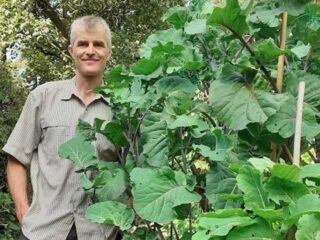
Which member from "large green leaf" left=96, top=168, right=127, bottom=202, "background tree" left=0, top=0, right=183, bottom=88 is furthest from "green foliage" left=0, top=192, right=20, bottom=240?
"large green leaf" left=96, top=168, right=127, bottom=202

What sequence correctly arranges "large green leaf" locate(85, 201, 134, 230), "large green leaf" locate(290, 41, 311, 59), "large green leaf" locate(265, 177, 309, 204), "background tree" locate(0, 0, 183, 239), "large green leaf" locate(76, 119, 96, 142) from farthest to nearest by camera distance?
1. "background tree" locate(0, 0, 183, 239)
2. "large green leaf" locate(76, 119, 96, 142)
3. "large green leaf" locate(85, 201, 134, 230)
4. "large green leaf" locate(290, 41, 311, 59)
5. "large green leaf" locate(265, 177, 309, 204)

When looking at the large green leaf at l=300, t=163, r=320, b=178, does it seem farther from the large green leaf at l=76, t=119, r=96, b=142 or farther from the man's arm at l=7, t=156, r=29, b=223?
the man's arm at l=7, t=156, r=29, b=223

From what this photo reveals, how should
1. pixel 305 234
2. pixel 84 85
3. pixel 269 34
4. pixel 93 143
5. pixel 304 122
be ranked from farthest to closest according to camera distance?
pixel 84 85 → pixel 93 143 → pixel 269 34 → pixel 304 122 → pixel 305 234

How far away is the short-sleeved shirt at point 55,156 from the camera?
2.12 meters

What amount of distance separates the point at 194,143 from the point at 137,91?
0.24 metres

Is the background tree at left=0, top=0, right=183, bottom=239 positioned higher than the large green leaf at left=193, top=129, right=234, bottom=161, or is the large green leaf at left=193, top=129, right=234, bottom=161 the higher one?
the background tree at left=0, top=0, right=183, bottom=239

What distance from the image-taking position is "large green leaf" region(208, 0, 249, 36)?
136 cm

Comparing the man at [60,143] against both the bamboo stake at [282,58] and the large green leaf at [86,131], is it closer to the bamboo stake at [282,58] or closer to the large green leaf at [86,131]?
the large green leaf at [86,131]

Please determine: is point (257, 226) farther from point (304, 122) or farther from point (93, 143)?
point (93, 143)

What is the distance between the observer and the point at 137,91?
170cm

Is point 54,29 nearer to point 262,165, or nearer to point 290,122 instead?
point 290,122

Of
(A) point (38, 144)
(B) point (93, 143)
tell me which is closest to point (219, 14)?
(B) point (93, 143)

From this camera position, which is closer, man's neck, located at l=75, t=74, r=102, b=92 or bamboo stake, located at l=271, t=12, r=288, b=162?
bamboo stake, located at l=271, t=12, r=288, b=162

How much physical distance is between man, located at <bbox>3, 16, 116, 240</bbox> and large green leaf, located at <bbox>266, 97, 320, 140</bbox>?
742 millimetres
